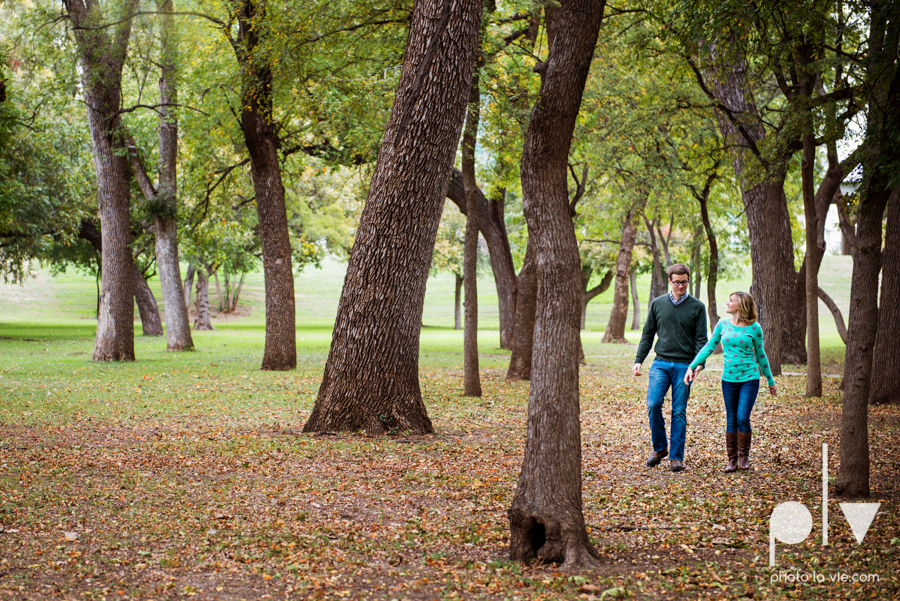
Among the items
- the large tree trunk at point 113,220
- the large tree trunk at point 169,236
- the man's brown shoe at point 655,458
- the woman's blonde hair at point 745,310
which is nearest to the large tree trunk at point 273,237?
the large tree trunk at point 113,220

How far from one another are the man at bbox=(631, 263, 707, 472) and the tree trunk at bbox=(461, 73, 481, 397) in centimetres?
483

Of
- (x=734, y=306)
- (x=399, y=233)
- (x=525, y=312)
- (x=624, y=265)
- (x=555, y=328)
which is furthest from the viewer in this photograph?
(x=624, y=265)

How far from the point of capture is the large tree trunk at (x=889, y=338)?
11.3 metres

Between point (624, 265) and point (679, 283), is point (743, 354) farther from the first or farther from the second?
point (624, 265)

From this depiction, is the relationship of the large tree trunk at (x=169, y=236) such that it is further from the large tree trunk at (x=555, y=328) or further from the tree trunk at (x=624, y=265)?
the large tree trunk at (x=555, y=328)

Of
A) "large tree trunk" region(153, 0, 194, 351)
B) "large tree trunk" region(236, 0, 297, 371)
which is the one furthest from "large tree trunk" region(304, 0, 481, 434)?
"large tree trunk" region(153, 0, 194, 351)

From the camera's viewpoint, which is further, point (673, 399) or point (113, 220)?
point (113, 220)

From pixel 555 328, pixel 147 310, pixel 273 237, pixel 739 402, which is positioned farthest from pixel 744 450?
pixel 147 310

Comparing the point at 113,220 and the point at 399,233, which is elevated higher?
the point at 113,220

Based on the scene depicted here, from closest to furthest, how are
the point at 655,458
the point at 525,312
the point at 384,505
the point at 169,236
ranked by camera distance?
the point at 384,505
the point at 655,458
the point at 525,312
the point at 169,236

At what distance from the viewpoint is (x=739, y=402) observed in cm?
725

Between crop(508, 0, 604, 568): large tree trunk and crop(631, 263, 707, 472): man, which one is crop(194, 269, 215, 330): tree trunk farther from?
crop(508, 0, 604, 568): large tree trunk

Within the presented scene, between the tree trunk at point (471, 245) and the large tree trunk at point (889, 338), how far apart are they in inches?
235

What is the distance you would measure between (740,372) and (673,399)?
66cm
